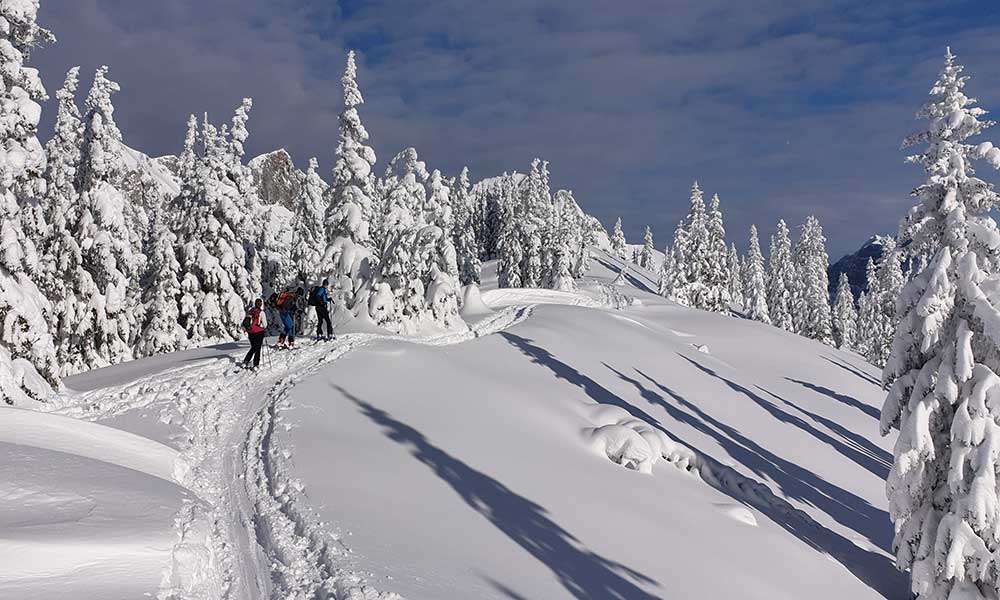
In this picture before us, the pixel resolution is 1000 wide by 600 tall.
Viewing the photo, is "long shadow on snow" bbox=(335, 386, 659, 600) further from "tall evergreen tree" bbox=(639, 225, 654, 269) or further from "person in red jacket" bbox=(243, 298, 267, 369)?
"tall evergreen tree" bbox=(639, 225, 654, 269)

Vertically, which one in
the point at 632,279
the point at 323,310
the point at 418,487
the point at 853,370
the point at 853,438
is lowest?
the point at 853,438

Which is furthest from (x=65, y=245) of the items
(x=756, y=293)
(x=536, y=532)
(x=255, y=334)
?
(x=756, y=293)

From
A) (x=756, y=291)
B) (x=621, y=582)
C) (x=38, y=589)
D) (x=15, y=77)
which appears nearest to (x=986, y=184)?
(x=621, y=582)

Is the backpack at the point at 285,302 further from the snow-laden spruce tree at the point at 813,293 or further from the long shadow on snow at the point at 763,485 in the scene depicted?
the snow-laden spruce tree at the point at 813,293

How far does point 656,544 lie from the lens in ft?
40.7

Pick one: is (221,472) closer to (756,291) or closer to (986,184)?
(986,184)

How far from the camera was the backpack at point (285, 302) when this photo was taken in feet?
68.1

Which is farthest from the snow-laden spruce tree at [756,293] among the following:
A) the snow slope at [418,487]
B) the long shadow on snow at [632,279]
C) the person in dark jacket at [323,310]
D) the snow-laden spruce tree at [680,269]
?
the person in dark jacket at [323,310]

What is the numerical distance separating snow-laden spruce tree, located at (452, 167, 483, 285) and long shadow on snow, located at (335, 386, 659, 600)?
4993 cm

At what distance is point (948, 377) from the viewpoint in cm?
1337

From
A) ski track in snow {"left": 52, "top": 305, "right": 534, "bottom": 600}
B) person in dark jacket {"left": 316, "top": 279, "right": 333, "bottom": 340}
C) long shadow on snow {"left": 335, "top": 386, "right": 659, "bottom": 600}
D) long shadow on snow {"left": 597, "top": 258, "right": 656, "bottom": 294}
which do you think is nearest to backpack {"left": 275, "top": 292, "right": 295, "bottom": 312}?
person in dark jacket {"left": 316, "top": 279, "right": 333, "bottom": 340}

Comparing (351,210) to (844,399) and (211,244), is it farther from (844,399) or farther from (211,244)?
(844,399)

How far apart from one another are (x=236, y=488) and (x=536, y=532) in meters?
5.21

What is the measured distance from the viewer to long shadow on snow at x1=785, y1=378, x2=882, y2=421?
35.6 metres
